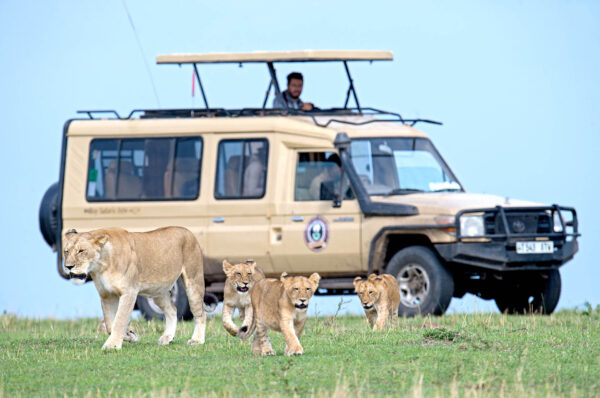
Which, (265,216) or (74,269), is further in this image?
(265,216)

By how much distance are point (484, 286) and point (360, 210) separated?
7.73ft

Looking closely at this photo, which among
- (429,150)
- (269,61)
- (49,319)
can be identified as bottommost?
(49,319)

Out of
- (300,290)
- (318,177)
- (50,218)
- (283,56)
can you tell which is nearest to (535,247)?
(318,177)

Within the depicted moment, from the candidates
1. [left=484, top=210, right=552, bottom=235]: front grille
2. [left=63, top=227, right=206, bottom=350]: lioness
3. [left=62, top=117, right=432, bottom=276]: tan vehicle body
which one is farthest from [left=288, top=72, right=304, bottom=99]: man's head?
[left=63, top=227, right=206, bottom=350]: lioness

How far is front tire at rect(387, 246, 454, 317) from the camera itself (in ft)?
48.9

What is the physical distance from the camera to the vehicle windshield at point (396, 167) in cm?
1558

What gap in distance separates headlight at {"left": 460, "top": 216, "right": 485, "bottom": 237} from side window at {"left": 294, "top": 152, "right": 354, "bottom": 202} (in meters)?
1.50

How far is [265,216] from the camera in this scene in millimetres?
15867

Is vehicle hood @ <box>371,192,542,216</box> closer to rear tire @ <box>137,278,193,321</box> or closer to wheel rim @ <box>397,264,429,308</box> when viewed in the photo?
wheel rim @ <box>397,264,429,308</box>

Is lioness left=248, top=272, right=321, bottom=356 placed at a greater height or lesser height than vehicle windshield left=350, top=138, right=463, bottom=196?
lesser

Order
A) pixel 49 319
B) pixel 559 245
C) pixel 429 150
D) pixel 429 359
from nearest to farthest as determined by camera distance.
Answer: pixel 429 359, pixel 559 245, pixel 429 150, pixel 49 319

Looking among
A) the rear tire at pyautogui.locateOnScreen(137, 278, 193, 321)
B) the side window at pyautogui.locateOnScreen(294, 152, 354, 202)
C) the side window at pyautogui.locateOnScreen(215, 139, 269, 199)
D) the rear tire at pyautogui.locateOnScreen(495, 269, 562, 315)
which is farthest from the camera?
the rear tire at pyautogui.locateOnScreen(137, 278, 193, 321)

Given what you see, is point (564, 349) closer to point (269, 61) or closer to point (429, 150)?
point (429, 150)

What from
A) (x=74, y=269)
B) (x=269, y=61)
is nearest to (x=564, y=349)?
(x=74, y=269)
